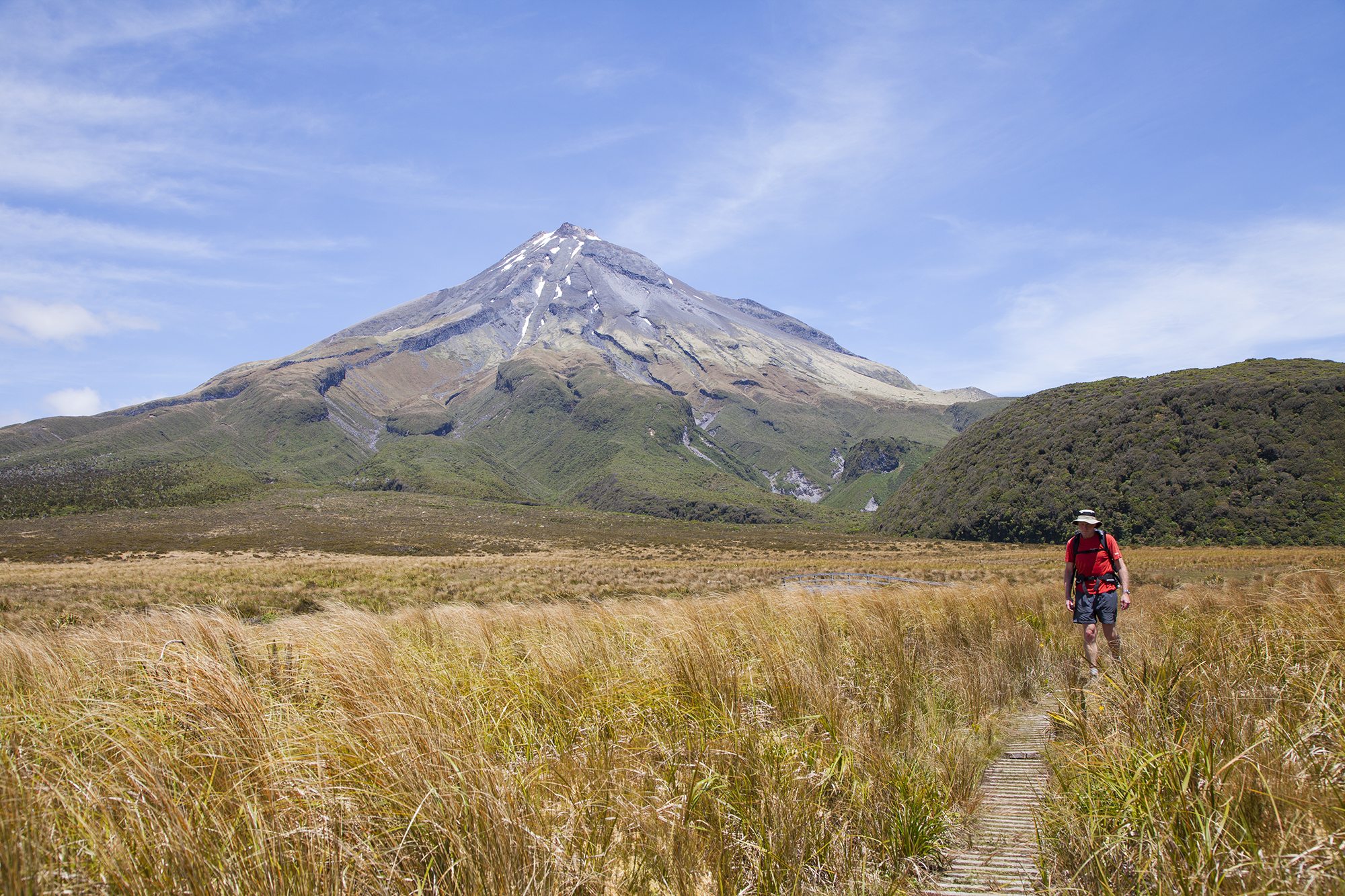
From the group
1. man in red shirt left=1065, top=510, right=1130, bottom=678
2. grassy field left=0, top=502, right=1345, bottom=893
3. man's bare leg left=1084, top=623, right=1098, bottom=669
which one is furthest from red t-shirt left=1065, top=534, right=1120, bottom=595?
grassy field left=0, top=502, right=1345, bottom=893

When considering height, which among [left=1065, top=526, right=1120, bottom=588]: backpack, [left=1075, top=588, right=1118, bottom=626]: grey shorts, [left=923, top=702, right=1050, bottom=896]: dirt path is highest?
[left=1065, top=526, right=1120, bottom=588]: backpack

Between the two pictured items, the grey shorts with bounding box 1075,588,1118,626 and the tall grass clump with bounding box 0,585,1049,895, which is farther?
the grey shorts with bounding box 1075,588,1118,626

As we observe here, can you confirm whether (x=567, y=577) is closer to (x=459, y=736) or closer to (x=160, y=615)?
(x=160, y=615)

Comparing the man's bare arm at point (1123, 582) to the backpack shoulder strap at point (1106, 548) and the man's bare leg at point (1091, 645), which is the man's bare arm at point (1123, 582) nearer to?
the backpack shoulder strap at point (1106, 548)

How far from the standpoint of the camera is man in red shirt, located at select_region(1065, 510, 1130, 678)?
684 centimetres

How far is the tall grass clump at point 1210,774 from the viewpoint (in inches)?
87.5

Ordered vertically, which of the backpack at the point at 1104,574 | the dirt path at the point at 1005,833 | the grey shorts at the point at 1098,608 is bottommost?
the dirt path at the point at 1005,833

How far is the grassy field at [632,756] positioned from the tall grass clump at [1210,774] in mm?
20

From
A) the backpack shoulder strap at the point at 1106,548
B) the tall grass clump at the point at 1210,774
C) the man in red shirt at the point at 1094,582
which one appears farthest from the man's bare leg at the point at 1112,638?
the tall grass clump at the point at 1210,774

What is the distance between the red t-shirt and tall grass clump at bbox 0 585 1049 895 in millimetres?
2096

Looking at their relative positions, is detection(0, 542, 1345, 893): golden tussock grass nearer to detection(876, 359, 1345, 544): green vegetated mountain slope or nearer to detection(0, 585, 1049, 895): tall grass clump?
detection(0, 585, 1049, 895): tall grass clump

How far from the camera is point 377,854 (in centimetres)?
237

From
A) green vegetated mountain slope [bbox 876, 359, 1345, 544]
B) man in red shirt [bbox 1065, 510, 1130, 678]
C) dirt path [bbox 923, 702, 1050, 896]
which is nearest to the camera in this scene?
dirt path [bbox 923, 702, 1050, 896]

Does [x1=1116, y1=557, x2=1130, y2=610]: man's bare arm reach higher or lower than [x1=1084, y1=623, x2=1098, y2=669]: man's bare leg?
higher
